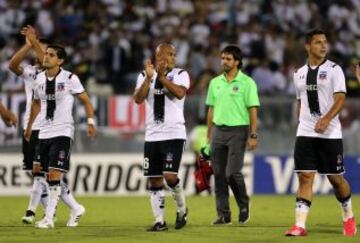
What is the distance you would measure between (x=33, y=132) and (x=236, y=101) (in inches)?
114

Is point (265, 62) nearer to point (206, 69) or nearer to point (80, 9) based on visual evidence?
point (206, 69)

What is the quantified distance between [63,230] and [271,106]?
930cm


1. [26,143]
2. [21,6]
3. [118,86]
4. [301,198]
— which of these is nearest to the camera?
[301,198]

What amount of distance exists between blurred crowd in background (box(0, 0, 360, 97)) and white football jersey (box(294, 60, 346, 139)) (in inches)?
414

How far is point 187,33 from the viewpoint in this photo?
2583 centimetres

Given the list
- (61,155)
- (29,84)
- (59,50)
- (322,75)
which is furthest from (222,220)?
(29,84)

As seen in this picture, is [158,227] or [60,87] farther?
[60,87]

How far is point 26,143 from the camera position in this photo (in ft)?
48.6

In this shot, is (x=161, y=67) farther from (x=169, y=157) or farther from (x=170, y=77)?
(x=169, y=157)

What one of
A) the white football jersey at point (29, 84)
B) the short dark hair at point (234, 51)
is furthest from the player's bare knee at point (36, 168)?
the short dark hair at point (234, 51)

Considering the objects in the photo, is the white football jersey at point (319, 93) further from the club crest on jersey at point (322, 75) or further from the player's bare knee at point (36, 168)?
the player's bare knee at point (36, 168)

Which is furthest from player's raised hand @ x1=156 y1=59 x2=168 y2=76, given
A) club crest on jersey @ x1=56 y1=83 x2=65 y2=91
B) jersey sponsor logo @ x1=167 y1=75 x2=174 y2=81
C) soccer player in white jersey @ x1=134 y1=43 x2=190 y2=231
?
club crest on jersey @ x1=56 y1=83 x2=65 y2=91

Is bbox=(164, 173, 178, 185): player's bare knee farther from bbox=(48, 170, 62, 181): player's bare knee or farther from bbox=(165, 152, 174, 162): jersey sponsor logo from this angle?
bbox=(48, 170, 62, 181): player's bare knee

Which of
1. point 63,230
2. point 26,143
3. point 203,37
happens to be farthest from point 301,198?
point 203,37
